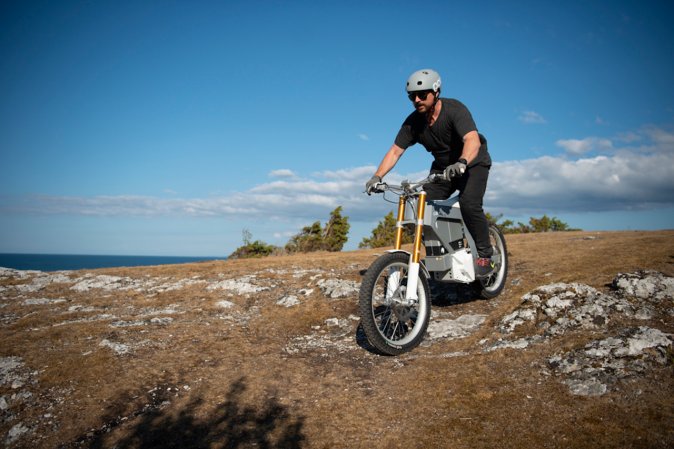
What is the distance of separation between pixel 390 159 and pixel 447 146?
91 cm

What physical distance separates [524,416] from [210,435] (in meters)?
2.51

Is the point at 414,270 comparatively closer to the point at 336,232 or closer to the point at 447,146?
the point at 447,146

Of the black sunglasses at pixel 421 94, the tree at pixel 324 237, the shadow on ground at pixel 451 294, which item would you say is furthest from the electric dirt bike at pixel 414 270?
the tree at pixel 324 237

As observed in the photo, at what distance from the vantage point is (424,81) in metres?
5.87

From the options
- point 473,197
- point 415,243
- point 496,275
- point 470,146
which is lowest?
point 496,275

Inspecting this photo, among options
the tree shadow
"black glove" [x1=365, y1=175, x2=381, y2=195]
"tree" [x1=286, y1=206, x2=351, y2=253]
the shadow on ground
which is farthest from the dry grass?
"tree" [x1=286, y1=206, x2=351, y2=253]

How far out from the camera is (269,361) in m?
4.96

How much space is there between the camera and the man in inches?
235

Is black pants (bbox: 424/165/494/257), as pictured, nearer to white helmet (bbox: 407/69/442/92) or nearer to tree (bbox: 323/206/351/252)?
white helmet (bbox: 407/69/442/92)

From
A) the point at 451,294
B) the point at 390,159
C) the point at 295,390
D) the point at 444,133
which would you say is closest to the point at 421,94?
the point at 444,133

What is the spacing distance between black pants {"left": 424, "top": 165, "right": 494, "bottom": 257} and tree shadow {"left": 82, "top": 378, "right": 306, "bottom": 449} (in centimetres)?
417

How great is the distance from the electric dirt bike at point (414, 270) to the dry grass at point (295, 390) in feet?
1.17

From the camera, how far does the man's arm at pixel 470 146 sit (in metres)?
5.77

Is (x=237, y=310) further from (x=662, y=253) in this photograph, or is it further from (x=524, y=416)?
(x=662, y=253)
